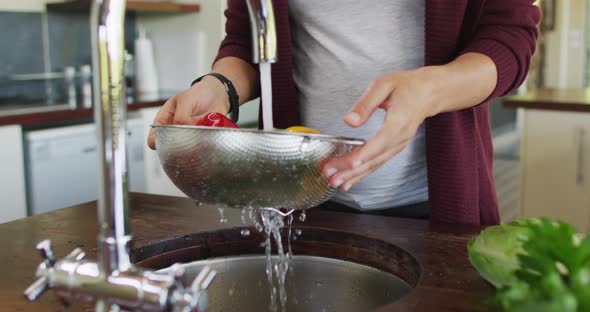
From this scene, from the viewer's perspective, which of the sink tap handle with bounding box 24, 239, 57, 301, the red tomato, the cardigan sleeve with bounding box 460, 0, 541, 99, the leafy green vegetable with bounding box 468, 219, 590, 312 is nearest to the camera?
the leafy green vegetable with bounding box 468, 219, 590, 312

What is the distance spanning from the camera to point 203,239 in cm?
107

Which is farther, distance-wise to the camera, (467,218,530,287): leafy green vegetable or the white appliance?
the white appliance

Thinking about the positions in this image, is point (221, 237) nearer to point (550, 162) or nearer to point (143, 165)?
point (143, 165)

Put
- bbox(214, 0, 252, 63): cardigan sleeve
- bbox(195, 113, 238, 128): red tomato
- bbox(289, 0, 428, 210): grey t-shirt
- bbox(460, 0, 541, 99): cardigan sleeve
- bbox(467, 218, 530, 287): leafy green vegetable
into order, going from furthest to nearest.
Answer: bbox(214, 0, 252, 63): cardigan sleeve → bbox(289, 0, 428, 210): grey t-shirt → bbox(460, 0, 541, 99): cardigan sleeve → bbox(195, 113, 238, 128): red tomato → bbox(467, 218, 530, 287): leafy green vegetable

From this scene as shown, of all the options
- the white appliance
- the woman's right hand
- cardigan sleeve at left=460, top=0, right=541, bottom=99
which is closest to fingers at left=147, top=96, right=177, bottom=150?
the woman's right hand

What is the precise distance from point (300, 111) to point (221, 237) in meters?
0.38

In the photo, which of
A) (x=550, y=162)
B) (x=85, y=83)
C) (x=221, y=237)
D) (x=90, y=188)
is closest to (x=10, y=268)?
(x=221, y=237)

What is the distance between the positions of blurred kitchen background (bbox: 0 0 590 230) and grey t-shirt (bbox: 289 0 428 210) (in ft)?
4.81

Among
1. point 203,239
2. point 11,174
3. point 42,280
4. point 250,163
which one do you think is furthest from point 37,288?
→ point 11,174

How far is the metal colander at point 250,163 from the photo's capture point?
2.48 ft

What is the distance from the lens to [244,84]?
1.30m

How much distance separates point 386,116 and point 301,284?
378 millimetres

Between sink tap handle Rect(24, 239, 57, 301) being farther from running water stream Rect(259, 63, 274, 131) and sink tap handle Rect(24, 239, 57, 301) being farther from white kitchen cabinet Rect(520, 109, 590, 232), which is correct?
white kitchen cabinet Rect(520, 109, 590, 232)

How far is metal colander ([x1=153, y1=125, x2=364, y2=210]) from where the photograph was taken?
29.7 inches
